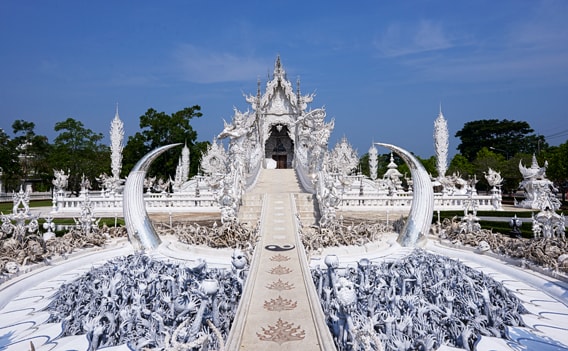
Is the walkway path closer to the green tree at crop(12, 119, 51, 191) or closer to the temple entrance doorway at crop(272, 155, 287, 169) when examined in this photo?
the temple entrance doorway at crop(272, 155, 287, 169)

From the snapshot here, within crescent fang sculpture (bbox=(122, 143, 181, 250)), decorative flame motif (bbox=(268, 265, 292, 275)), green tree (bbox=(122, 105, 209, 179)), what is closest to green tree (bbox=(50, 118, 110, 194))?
green tree (bbox=(122, 105, 209, 179))

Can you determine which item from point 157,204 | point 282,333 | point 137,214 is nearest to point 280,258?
point 282,333

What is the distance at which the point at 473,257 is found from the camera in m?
10.0

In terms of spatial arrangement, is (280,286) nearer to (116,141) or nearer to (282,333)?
(282,333)

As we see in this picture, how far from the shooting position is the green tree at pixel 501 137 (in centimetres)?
5494

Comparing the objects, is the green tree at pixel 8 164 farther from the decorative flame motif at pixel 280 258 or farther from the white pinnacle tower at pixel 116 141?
the decorative flame motif at pixel 280 258

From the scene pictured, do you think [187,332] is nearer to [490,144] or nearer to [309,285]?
[309,285]

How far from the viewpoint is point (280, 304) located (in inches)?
215

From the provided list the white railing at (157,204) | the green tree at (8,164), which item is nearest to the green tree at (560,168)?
the white railing at (157,204)

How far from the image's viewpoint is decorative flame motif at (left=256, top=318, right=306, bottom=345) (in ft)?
14.9

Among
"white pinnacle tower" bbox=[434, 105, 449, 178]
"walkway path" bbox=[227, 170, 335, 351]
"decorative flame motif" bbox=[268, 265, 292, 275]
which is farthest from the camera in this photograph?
"white pinnacle tower" bbox=[434, 105, 449, 178]

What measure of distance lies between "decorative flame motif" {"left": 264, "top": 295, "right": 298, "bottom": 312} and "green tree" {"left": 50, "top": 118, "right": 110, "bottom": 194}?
34312 mm

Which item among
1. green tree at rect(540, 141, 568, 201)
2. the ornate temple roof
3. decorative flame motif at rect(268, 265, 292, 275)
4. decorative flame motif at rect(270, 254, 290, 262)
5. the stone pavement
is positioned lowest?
the stone pavement

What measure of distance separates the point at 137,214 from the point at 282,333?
764 cm
